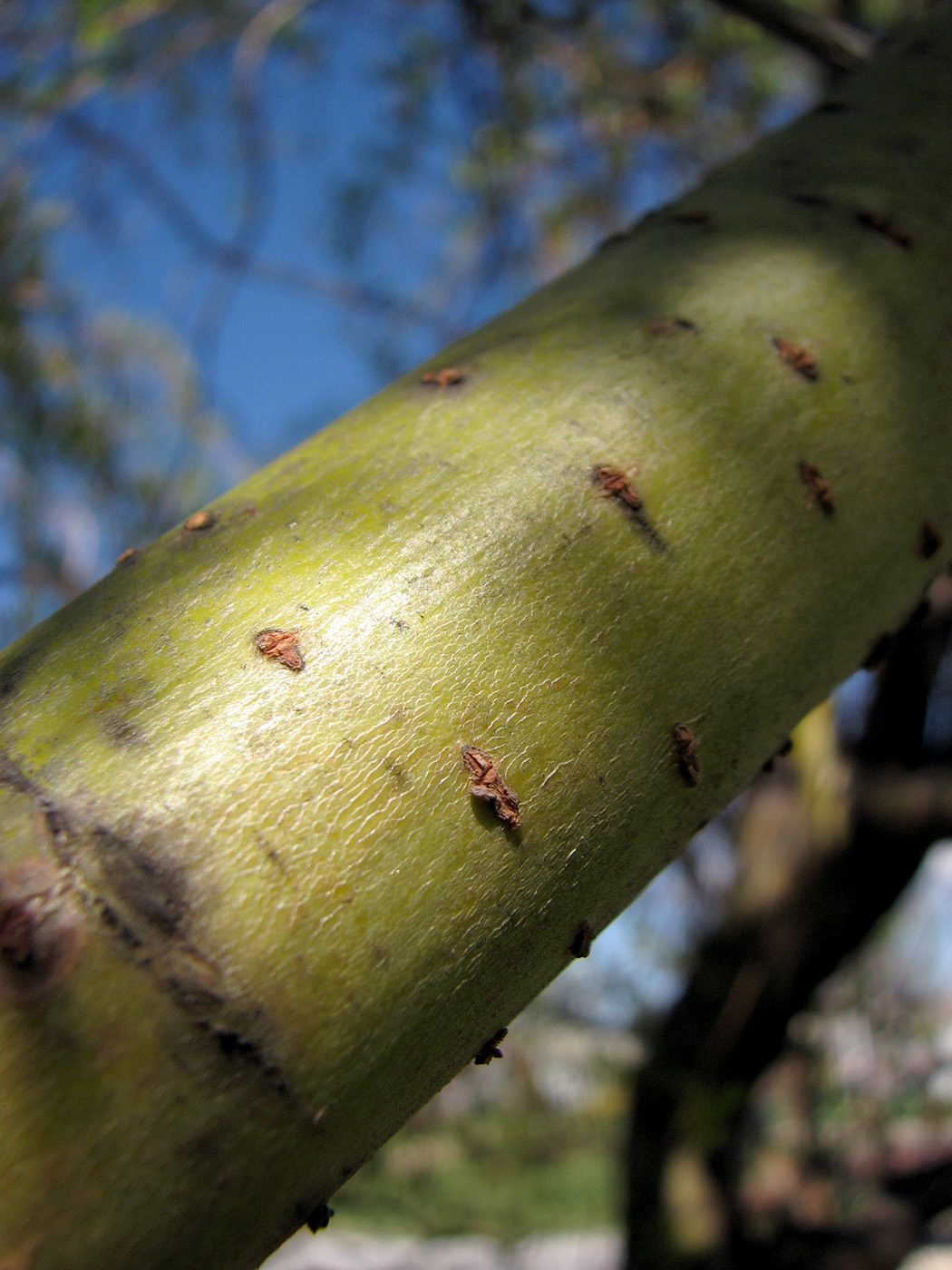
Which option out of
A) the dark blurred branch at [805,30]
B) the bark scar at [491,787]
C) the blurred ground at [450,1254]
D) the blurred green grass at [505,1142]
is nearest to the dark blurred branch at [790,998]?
the blurred green grass at [505,1142]

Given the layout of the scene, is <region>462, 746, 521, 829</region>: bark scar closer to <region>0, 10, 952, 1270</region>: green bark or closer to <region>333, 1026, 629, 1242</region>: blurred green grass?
<region>0, 10, 952, 1270</region>: green bark

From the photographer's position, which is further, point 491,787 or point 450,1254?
point 450,1254


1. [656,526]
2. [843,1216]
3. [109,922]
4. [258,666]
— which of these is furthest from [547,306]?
[843,1216]

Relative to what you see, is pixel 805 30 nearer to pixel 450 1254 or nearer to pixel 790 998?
pixel 790 998

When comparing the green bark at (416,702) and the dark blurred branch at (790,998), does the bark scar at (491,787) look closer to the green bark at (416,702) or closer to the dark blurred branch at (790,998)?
the green bark at (416,702)

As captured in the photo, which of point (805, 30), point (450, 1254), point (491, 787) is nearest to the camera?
point (491, 787)

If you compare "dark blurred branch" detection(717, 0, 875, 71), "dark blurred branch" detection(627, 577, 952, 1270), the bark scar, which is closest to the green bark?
the bark scar

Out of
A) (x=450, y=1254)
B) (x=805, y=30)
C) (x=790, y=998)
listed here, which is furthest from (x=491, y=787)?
(x=450, y=1254)
